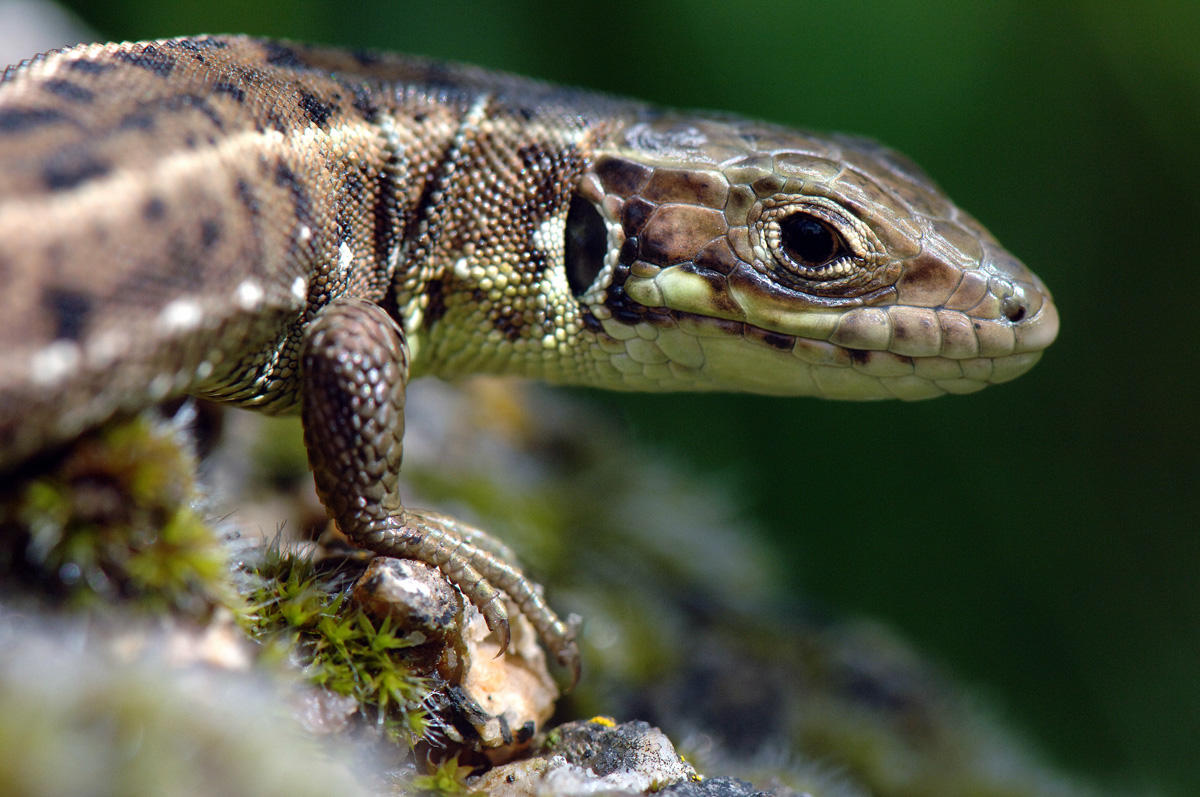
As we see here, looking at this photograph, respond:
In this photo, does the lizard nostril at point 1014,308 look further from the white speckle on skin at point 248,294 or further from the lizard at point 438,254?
the white speckle on skin at point 248,294

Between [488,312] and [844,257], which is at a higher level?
[844,257]

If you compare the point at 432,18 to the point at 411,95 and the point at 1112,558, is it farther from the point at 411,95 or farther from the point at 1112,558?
the point at 1112,558

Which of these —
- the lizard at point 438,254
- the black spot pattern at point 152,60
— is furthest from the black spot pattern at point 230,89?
the black spot pattern at point 152,60

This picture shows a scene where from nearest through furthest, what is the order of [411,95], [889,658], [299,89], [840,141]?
[299,89]
[411,95]
[840,141]
[889,658]

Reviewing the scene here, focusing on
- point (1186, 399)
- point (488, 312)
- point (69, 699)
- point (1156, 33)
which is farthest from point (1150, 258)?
point (69, 699)

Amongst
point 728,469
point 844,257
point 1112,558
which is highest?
point 844,257

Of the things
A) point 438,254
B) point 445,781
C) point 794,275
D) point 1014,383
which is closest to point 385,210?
point 438,254
